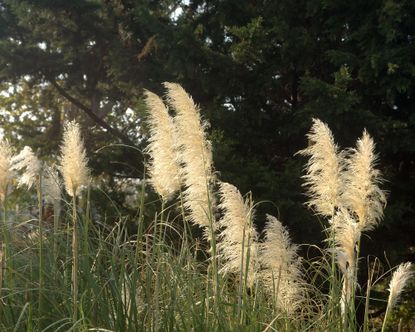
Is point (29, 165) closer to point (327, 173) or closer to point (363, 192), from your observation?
point (327, 173)

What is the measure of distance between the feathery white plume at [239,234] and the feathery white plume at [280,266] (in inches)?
2.7

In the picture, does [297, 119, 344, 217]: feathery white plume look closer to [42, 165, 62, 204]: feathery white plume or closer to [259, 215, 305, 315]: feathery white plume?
[259, 215, 305, 315]: feathery white plume

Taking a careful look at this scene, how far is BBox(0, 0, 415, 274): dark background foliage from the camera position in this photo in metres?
6.48

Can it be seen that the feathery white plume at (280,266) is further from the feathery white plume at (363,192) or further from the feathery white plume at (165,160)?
the feathery white plume at (165,160)

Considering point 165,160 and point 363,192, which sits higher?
point 165,160

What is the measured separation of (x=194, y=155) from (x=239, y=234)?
0.41 meters

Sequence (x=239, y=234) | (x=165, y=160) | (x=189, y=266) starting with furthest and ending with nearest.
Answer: (x=189, y=266), (x=165, y=160), (x=239, y=234)

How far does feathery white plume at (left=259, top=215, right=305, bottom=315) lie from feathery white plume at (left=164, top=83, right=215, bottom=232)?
0.28m

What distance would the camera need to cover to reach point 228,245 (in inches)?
113

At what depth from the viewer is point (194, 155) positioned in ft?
9.20

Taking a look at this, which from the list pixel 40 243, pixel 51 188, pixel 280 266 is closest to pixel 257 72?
pixel 280 266

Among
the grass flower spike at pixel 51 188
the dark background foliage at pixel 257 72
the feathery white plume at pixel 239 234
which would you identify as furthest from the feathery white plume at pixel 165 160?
the dark background foliage at pixel 257 72

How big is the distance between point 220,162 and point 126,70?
2460 millimetres

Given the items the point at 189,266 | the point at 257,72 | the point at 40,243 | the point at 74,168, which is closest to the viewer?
the point at 74,168
